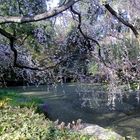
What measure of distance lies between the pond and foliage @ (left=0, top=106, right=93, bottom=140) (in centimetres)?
668

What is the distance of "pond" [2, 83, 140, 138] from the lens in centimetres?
1413

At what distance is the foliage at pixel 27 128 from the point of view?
5.06 m

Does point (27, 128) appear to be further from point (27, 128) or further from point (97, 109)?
point (97, 109)

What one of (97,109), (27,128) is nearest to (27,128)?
(27,128)

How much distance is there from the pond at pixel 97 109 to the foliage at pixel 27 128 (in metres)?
6.68

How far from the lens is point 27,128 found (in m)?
5.23

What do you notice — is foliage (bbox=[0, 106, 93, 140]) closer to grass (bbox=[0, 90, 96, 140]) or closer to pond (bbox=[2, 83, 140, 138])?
grass (bbox=[0, 90, 96, 140])

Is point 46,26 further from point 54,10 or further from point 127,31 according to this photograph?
point 54,10

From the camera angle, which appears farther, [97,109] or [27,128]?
[97,109]

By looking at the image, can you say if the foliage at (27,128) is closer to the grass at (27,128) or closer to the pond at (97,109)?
the grass at (27,128)

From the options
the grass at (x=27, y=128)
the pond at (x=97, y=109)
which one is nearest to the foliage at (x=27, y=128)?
the grass at (x=27, y=128)

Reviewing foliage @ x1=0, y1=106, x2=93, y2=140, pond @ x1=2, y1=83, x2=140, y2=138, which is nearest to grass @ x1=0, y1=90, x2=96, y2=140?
foliage @ x1=0, y1=106, x2=93, y2=140

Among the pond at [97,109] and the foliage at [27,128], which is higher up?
the foliage at [27,128]

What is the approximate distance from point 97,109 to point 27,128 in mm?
12315
